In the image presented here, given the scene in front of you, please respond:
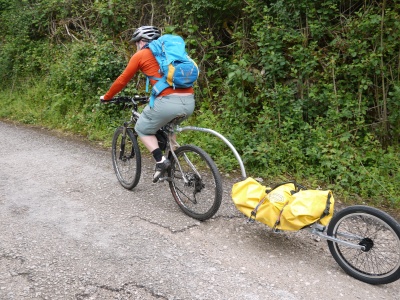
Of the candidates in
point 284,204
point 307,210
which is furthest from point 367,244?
point 284,204

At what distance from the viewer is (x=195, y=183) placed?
4430mm

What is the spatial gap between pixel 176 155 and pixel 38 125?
218 inches

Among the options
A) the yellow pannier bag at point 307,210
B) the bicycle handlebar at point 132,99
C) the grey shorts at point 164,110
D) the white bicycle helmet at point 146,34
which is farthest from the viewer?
the bicycle handlebar at point 132,99

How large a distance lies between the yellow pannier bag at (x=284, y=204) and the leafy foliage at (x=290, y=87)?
64.1 inches

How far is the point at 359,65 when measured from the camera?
5.69m

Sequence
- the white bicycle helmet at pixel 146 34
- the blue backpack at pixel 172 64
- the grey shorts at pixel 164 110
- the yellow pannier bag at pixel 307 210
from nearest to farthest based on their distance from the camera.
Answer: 1. the yellow pannier bag at pixel 307 210
2. the blue backpack at pixel 172 64
3. the grey shorts at pixel 164 110
4. the white bicycle helmet at pixel 146 34

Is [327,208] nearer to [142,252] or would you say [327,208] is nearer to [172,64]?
[142,252]

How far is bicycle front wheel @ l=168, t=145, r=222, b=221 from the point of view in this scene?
4.21 metres

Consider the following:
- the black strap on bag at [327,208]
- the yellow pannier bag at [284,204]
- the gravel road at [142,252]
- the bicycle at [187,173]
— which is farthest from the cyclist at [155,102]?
the black strap on bag at [327,208]

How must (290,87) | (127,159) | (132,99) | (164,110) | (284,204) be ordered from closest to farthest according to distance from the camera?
(284,204) < (164,110) < (132,99) < (127,159) < (290,87)

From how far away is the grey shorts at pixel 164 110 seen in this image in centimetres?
428

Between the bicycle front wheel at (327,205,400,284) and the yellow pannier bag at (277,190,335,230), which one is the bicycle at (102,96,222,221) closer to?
the yellow pannier bag at (277,190,335,230)

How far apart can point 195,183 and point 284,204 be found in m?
1.13

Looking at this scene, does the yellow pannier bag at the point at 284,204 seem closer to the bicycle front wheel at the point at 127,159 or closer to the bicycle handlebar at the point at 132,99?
the bicycle front wheel at the point at 127,159
